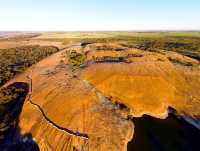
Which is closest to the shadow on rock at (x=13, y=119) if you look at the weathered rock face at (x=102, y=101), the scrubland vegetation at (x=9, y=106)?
the scrubland vegetation at (x=9, y=106)

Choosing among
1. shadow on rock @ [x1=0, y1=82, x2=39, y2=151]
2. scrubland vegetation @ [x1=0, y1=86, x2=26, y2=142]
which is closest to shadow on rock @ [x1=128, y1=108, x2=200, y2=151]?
shadow on rock @ [x1=0, y1=82, x2=39, y2=151]

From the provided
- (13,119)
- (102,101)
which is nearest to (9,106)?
(13,119)

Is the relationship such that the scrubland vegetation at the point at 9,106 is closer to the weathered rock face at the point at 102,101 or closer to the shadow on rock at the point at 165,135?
the weathered rock face at the point at 102,101

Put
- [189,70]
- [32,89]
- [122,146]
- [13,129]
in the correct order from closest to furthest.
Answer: [122,146]
[13,129]
[32,89]
[189,70]

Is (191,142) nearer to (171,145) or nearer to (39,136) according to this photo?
(171,145)

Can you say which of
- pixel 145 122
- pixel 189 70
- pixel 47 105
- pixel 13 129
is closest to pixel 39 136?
pixel 13 129
